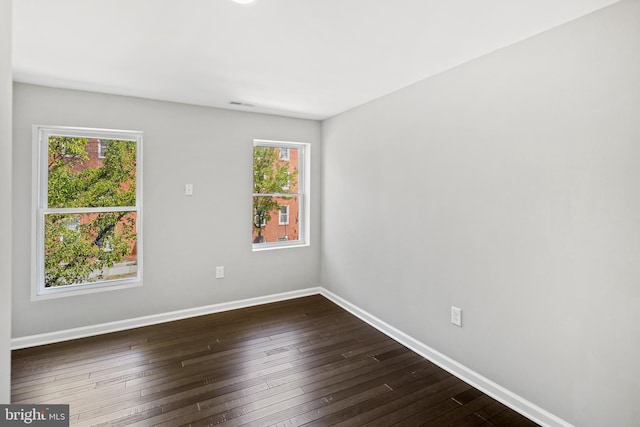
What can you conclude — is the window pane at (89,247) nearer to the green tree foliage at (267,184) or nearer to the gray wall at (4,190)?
the green tree foliage at (267,184)

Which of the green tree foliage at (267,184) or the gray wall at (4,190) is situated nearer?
the gray wall at (4,190)

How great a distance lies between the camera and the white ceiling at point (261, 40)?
169 cm

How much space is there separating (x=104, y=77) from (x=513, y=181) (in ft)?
10.8

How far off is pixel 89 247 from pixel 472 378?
3.61m

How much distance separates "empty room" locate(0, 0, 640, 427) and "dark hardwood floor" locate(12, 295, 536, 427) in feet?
0.07

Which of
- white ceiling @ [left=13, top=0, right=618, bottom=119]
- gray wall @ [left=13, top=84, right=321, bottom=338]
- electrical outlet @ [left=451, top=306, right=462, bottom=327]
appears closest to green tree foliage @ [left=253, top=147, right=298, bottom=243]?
gray wall @ [left=13, top=84, right=321, bottom=338]

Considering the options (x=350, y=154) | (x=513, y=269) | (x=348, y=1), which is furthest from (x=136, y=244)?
(x=513, y=269)

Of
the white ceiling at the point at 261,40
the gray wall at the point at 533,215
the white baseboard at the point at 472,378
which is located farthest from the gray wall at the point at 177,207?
the gray wall at the point at 533,215

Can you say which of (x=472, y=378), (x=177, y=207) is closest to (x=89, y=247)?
(x=177, y=207)

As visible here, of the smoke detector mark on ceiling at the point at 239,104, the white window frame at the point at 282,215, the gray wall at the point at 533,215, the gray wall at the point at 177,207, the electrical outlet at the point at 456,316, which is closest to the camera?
the gray wall at the point at 533,215

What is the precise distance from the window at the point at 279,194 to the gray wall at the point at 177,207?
0.50ft

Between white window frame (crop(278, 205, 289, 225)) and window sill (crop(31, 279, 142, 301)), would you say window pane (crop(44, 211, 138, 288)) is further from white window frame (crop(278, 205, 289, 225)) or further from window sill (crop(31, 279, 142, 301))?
white window frame (crop(278, 205, 289, 225))

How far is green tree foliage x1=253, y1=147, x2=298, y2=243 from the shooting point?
3973mm

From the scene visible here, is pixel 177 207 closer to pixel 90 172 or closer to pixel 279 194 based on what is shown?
pixel 90 172
